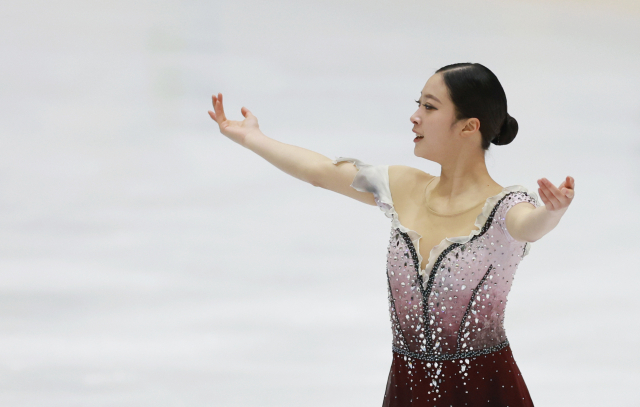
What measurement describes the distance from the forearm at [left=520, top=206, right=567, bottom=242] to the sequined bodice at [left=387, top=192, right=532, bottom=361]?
0.37 ft

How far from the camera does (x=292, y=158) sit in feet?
7.86

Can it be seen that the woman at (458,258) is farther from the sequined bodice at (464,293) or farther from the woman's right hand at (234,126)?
the woman's right hand at (234,126)

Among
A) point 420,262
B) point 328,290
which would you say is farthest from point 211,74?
point 420,262

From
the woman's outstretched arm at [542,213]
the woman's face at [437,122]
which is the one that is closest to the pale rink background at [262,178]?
the woman's face at [437,122]

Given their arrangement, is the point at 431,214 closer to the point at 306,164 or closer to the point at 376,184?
the point at 376,184

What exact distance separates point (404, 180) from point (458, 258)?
34 centimetres

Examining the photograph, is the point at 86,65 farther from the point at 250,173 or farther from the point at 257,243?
the point at 257,243

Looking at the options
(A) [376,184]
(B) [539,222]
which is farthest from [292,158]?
(B) [539,222]

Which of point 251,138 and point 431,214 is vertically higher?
point 251,138

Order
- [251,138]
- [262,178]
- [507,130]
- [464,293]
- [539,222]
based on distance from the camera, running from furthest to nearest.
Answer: [262,178] < [251,138] < [507,130] < [464,293] < [539,222]

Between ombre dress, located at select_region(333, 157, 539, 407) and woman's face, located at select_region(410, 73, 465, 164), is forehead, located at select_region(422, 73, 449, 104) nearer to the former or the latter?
woman's face, located at select_region(410, 73, 465, 164)

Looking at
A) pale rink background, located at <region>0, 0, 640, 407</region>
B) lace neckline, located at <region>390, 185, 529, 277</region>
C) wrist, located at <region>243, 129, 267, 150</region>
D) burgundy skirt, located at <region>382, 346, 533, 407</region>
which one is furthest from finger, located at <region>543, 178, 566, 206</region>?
pale rink background, located at <region>0, 0, 640, 407</region>

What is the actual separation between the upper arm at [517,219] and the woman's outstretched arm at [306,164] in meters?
0.46

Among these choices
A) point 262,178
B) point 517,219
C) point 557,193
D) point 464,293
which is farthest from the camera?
point 262,178
